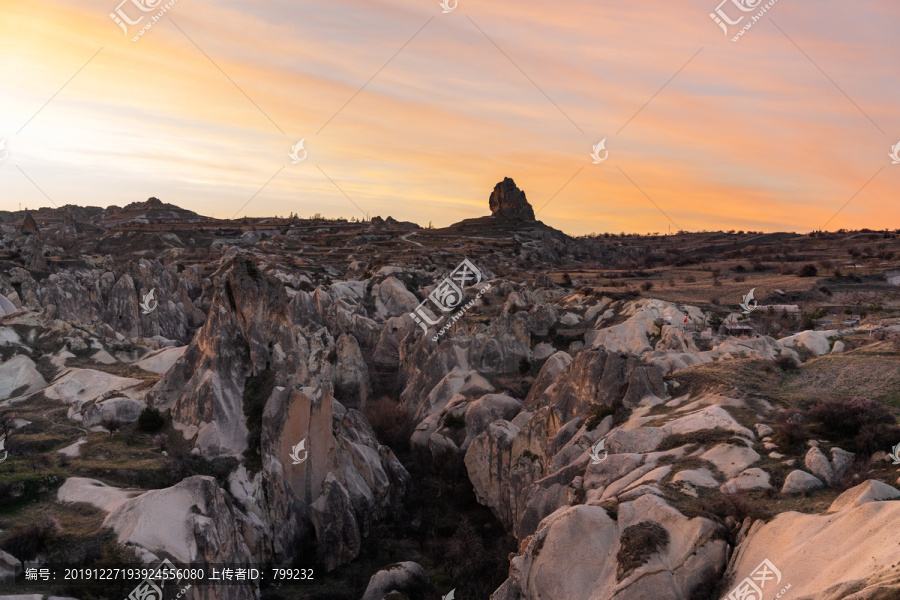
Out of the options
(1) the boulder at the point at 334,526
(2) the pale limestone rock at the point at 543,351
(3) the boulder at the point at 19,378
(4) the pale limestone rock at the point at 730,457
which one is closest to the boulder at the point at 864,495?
(4) the pale limestone rock at the point at 730,457

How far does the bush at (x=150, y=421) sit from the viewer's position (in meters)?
30.3

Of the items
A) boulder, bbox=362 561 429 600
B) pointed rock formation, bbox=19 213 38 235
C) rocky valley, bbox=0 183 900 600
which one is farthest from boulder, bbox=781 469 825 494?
pointed rock formation, bbox=19 213 38 235

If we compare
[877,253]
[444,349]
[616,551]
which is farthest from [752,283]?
[616,551]

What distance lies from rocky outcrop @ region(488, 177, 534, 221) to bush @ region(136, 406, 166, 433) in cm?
14175

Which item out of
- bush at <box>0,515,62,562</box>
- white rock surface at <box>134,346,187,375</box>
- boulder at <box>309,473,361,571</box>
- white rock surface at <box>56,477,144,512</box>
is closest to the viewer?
bush at <box>0,515,62,562</box>

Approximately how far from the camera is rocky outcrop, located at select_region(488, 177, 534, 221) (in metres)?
168

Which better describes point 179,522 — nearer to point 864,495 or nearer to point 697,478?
point 697,478

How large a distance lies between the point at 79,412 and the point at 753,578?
29366 mm

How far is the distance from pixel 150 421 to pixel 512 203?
473 ft

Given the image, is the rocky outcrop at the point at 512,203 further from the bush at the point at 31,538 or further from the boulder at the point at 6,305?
the bush at the point at 31,538

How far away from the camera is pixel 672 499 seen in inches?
769

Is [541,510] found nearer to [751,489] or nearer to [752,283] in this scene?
[751,489]

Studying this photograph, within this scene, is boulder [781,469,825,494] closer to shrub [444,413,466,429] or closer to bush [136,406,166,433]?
shrub [444,413,466,429]

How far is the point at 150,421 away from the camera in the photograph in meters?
30.4
